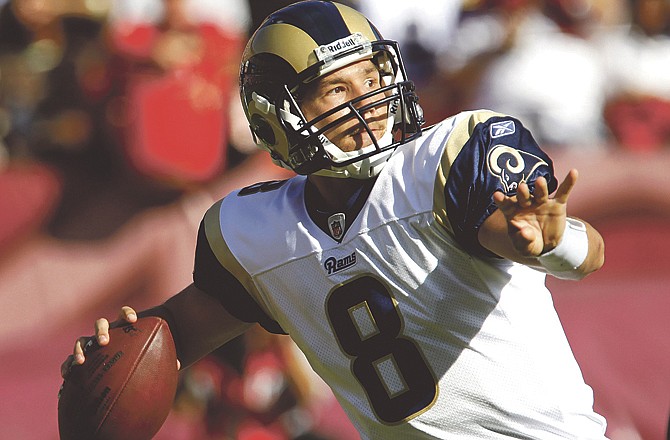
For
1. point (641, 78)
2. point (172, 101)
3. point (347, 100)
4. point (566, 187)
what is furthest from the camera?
point (641, 78)

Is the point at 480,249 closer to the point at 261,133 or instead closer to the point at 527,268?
the point at 527,268

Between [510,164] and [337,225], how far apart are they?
0.47 m

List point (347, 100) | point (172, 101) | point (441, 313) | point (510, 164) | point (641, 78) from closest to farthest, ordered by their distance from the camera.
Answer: point (510, 164), point (441, 313), point (347, 100), point (172, 101), point (641, 78)

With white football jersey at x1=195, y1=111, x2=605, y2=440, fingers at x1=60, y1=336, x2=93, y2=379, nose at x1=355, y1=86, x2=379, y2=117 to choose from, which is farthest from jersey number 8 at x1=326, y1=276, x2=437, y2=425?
fingers at x1=60, y1=336, x2=93, y2=379

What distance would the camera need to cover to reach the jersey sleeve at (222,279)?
Result: 2.72m

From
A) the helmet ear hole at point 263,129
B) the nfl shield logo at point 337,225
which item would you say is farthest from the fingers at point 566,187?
the helmet ear hole at point 263,129

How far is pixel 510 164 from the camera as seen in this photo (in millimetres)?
2219

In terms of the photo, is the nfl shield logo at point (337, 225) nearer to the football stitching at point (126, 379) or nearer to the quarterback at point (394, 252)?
the quarterback at point (394, 252)

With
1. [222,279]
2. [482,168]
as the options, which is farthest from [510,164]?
[222,279]

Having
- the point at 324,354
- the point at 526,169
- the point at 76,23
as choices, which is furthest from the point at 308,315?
the point at 76,23

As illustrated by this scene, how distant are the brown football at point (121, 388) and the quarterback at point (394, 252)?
1.6 inches

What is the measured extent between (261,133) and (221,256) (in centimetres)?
31

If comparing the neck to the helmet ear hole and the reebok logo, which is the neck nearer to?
the helmet ear hole

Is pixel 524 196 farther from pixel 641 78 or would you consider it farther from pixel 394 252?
pixel 641 78
